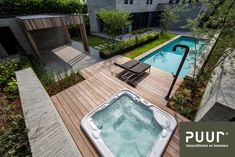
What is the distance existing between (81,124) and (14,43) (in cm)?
994

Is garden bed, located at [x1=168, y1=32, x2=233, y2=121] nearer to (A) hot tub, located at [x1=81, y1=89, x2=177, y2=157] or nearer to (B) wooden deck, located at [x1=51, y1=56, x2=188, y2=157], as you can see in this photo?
(B) wooden deck, located at [x1=51, y1=56, x2=188, y2=157]

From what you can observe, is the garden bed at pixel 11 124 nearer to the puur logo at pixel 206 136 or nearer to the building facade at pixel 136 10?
the puur logo at pixel 206 136

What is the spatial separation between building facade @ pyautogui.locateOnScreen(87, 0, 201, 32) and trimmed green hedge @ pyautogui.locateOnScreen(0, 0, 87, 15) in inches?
98.2

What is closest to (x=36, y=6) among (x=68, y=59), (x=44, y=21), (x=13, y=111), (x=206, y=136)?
(x=44, y=21)

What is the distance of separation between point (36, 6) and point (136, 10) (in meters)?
11.0

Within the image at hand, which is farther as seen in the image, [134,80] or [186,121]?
[134,80]

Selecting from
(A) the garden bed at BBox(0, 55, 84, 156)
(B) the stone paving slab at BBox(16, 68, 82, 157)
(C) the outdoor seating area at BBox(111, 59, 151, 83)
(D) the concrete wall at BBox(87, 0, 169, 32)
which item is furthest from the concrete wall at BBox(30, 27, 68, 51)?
(B) the stone paving slab at BBox(16, 68, 82, 157)

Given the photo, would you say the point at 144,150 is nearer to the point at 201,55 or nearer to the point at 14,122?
the point at 14,122

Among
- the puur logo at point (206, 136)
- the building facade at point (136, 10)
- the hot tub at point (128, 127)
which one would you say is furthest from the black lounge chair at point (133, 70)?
the building facade at point (136, 10)

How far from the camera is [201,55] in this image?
13.0 ft

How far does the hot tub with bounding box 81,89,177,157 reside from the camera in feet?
9.84

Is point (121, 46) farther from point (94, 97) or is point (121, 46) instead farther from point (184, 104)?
point (184, 104)

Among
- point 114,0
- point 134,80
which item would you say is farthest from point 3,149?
point 114,0

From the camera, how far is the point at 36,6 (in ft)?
32.0
